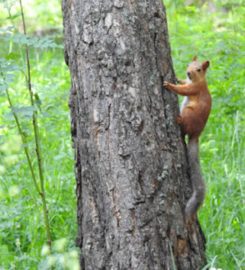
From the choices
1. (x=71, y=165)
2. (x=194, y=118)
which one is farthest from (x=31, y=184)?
(x=194, y=118)

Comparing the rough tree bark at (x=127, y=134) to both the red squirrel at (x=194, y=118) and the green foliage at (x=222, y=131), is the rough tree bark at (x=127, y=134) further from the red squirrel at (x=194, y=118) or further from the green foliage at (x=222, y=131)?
the green foliage at (x=222, y=131)

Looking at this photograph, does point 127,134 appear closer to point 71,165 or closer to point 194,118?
point 194,118

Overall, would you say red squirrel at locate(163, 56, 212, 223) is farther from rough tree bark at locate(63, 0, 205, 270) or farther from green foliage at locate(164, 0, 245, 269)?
green foliage at locate(164, 0, 245, 269)

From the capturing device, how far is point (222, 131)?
5.48m

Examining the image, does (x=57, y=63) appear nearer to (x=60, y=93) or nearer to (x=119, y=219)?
(x=60, y=93)

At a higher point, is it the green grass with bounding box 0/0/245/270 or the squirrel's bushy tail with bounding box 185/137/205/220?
the squirrel's bushy tail with bounding box 185/137/205/220

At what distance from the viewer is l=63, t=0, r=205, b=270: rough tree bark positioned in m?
2.97

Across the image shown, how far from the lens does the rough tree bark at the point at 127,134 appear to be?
297 cm

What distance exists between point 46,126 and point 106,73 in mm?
2408

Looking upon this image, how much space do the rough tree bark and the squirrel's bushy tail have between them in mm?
58

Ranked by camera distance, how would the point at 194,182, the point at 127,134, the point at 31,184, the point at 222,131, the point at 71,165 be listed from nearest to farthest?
the point at 127,134
the point at 194,182
the point at 31,184
the point at 71,165
the point at 222,131

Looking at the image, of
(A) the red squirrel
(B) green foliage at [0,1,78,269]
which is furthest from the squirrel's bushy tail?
(B) green foliage at [0,1,78,269]

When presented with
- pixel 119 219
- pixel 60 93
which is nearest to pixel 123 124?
pixel 119 219

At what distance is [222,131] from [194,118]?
7.28 ft
